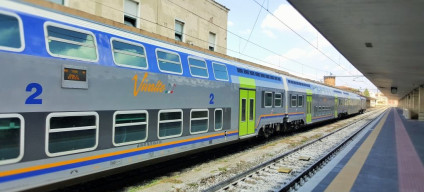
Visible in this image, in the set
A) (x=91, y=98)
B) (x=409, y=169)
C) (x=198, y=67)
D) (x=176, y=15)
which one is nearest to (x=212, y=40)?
(x=176, y=15)

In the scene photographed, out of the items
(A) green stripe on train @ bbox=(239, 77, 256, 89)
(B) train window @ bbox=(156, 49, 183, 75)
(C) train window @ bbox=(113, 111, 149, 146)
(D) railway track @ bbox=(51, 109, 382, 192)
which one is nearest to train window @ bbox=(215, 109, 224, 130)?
(D) railway track @ bbox=(51, 109, 382, 192)

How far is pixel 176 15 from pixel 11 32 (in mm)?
13657

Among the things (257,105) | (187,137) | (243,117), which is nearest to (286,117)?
(257,105)

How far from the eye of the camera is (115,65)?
6738 millimetres

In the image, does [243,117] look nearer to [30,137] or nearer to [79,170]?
[79,170]

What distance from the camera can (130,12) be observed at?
15.4 metres

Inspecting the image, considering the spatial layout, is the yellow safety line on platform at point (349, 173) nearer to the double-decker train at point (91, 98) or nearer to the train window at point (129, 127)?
the double-decker train at point (91, 98)

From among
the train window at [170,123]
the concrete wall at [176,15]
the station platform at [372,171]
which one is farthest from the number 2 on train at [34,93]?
the concrete wall at [176,15]

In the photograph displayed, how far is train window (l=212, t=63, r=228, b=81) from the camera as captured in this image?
34.7 feet

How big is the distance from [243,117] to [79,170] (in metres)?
7.47

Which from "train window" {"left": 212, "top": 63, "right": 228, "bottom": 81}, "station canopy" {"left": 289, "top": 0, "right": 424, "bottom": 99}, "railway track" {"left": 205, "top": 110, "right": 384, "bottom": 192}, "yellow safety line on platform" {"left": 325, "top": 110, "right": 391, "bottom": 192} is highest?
"station canopy" {"left": 289, "top": 0, "right": 424, "bottom": 99}

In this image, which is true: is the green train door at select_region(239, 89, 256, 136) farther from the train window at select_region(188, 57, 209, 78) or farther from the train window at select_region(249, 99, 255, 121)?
the train window at select_region(188, 57, 209, 78)

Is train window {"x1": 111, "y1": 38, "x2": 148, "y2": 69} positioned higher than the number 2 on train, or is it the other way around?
train window {"x1": 111, "y1": 38, "x2": 148, "y2": 69}

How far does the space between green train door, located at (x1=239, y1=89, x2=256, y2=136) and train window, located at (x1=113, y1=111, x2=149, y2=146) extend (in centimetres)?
538
